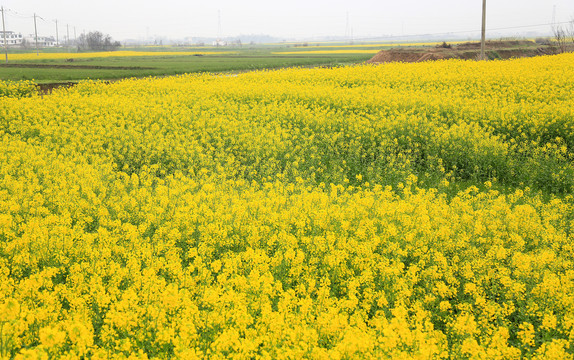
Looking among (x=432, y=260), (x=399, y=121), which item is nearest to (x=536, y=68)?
(x=399, y=121)

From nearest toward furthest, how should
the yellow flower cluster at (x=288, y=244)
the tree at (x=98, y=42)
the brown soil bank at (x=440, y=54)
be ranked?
the yellow flower cluster at (x=288, y=244) < the brown soil bank at (x=440, y=54) < the tree at (x=98, y=42)

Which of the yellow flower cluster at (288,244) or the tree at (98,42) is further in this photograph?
the tree at (98,42)

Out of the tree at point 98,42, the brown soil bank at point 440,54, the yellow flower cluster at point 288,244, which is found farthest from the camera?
the tree at point 98,42

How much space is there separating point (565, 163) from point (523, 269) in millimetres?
8276

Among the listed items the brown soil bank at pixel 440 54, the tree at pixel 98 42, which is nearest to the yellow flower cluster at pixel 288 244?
the brown soil bank at pixel 440 54

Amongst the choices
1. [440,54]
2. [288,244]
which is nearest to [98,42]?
[440,54]

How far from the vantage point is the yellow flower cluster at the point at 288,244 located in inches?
181

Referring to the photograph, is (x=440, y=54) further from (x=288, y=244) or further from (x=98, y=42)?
(x=98, y=42)

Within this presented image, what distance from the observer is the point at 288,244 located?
6.78 m

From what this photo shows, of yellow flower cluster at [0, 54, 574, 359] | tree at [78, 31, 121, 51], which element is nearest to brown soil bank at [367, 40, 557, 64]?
yellow flower cluster at [0, 54, 574, 359]

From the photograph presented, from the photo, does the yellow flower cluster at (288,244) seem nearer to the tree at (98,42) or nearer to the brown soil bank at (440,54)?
the brown soil bank at (440,54)

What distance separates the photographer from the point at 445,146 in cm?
1398

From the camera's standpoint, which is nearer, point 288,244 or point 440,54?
point 288,244

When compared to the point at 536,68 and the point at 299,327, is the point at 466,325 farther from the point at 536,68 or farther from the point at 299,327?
the point at 536,68
